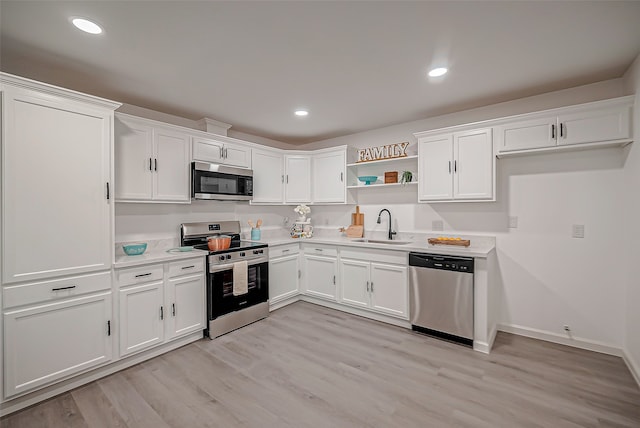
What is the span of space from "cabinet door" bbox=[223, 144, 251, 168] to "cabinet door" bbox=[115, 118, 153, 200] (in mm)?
944

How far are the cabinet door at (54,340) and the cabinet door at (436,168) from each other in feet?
11.3

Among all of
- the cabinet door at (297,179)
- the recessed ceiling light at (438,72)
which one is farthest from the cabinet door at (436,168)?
the cabinet door at (297,179)

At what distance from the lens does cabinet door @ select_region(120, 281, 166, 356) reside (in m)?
2.58

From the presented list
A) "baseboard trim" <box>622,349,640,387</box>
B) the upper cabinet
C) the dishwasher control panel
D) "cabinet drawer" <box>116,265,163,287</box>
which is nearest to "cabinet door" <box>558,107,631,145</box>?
the upper cabinet

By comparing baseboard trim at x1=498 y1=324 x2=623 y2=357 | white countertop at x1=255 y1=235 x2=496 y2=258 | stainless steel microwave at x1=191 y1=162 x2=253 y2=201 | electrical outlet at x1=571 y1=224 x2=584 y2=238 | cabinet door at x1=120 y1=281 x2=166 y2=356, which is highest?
stainless steel microwave at x1=191 y1=162 x2=253 y2=201

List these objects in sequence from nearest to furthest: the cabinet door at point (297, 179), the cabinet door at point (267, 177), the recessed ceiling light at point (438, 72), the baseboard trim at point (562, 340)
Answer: the recessed ceiling light at point (438, 72) < the baseboard trim at point (562, 340) < the cabinet door at point (267, 177) < the cabinet door at point (297, 179)

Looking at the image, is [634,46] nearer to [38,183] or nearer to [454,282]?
[454,282]

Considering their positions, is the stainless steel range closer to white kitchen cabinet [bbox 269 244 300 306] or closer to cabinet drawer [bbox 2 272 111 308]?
white kitchen cabinet [bbox 269 244 300 306]

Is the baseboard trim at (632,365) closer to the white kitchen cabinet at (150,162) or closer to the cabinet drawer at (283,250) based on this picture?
the cabinet drawer at (283,250)

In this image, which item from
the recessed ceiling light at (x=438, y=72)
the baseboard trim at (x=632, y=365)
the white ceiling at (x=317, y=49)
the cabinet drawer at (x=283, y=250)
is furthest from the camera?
the cabinet drawer at (x=283, y=250)

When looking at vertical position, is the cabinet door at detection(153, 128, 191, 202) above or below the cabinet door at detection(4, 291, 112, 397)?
above

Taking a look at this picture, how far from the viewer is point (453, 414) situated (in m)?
2.01

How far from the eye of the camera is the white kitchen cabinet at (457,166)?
3133mm

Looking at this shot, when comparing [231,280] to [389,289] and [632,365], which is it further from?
[632,365]
